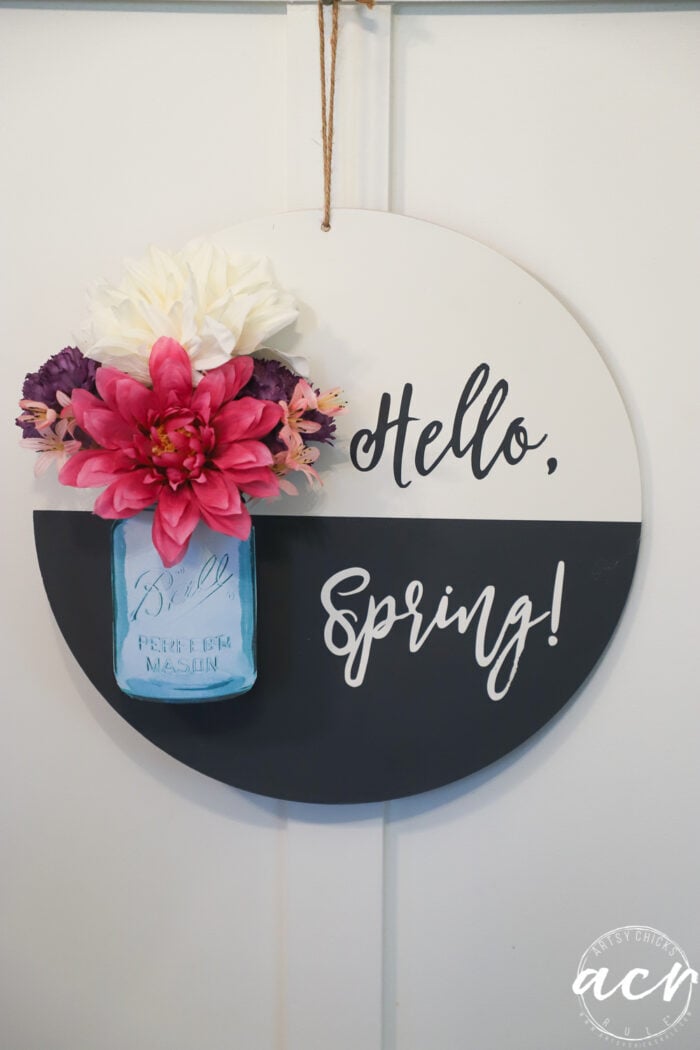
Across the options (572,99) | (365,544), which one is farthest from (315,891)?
(572,99)

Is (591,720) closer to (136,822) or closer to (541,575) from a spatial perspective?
(541,575)

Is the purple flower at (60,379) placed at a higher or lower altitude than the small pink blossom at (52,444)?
higher

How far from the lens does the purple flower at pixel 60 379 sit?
881 mm

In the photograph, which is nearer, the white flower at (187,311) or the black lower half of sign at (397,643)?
the white flower at (187,311)

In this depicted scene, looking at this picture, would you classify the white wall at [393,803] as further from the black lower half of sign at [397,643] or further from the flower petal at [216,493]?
the flower petal at [216,493]

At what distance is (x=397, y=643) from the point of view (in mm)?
972

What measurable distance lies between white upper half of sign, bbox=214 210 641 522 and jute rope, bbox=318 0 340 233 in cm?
3

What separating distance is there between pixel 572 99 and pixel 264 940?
3.88ft

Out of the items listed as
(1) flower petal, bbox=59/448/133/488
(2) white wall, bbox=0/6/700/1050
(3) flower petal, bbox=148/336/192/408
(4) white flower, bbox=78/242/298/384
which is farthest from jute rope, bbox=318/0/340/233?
(1) flower petal, bbox=59/448/133/488

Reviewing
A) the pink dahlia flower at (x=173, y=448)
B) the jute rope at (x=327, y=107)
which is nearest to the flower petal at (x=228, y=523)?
the pink dahlia flower at (x=173, y=448)

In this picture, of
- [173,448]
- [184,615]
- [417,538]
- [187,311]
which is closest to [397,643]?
[417,538]

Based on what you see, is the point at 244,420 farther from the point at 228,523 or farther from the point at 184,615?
the point at 184,615

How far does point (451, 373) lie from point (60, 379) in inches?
18.5

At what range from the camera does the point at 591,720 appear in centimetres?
101
